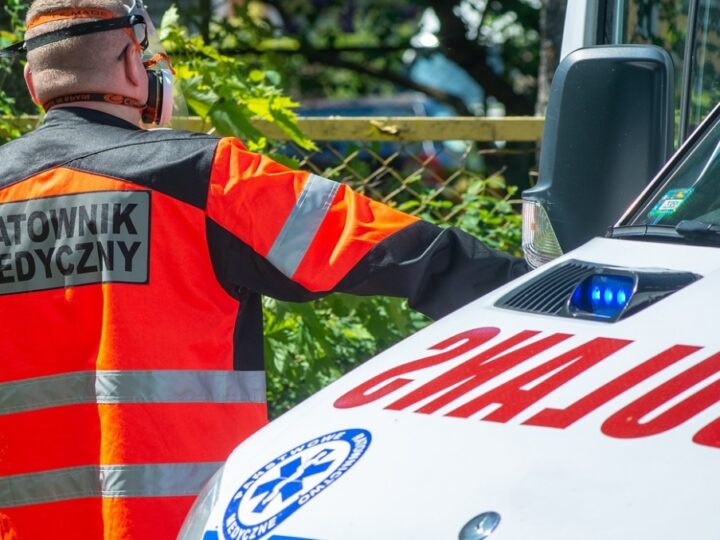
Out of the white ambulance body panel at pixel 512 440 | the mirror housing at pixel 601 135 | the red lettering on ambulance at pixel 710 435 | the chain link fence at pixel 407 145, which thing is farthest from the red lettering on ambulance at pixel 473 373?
the chain link fence at pixel 407 145

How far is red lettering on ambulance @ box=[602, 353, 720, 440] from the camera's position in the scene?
4.98 ft

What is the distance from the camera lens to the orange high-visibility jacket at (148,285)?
230 cm

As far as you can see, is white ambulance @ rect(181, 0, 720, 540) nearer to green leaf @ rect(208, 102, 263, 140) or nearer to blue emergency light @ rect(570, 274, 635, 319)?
blue emergency light @ rect(570, 274, 635, 319)

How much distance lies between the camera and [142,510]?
2307mm

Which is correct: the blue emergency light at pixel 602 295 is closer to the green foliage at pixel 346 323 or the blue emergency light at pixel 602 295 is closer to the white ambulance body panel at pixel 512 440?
the white ambulance body panel at pixel 512 440

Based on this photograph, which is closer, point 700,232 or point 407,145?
point 700,232

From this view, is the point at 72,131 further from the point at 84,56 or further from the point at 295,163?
the point at 295,163

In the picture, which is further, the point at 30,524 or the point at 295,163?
the point at 295,163

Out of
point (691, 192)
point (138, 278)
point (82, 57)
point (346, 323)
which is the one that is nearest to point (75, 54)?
point (82, 57)

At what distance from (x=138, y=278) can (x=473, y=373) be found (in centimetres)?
79

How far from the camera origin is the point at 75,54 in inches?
94.2

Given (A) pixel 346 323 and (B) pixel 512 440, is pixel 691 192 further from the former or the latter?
(A) pixel 346 323

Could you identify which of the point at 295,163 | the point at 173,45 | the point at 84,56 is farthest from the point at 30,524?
the point at 173,45

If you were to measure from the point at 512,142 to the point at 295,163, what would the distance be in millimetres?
1441
